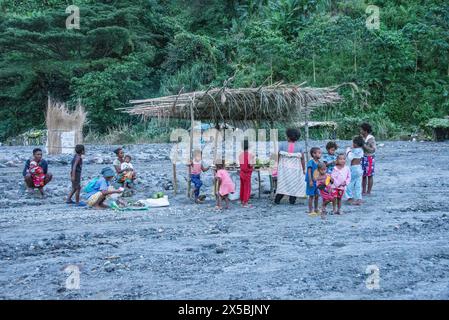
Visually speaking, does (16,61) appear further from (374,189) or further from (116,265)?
(116,265)

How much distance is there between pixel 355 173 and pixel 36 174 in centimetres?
608

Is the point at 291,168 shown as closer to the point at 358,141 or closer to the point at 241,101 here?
the point at 358,141

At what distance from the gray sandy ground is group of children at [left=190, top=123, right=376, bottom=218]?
29 centimetres

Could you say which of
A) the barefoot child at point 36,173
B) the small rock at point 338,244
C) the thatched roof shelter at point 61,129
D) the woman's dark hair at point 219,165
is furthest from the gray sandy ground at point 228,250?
the thatched roof shelter at point 61,129

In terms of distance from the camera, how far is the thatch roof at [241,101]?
10.6m

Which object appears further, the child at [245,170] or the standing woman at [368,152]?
the standing woman at [368,152]

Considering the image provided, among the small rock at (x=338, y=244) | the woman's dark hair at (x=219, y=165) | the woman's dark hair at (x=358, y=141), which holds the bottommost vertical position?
the small rock at (x=338, y=244)

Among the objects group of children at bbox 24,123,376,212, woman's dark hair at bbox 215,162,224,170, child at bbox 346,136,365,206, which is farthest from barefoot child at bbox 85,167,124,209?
child at bbox 346,136,365,206

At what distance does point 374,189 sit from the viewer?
38.6 feet

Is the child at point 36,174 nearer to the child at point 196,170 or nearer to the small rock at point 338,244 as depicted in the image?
the child at point 196,170

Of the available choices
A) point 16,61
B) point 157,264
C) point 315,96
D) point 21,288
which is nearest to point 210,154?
point 315,96

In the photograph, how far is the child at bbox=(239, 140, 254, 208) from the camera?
10.2 meters

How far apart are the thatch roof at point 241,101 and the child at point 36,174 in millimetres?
2148

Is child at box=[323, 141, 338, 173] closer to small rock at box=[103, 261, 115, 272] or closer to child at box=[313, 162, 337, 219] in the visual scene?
child at box=[313, 162, 337, 219]
